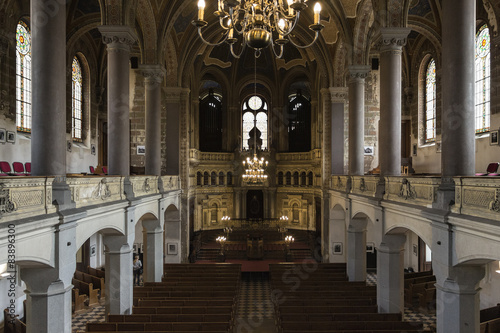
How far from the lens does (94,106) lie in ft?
77.9

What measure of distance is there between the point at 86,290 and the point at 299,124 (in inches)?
806

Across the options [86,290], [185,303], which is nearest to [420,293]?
[185,303]

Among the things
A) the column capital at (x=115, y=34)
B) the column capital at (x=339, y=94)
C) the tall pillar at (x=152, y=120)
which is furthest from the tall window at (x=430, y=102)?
the column capital at (x=115, y=34)

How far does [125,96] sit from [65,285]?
7.15m

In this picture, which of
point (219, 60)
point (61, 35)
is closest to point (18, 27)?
point (61, 35)

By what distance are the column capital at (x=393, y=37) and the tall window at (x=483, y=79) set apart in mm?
5984

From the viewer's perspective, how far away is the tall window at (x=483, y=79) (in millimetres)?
16359

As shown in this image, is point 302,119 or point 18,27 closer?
point 18,27

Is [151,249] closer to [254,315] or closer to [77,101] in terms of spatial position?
[254,315]

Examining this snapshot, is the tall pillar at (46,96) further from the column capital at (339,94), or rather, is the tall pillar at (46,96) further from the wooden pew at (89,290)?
the column capital at (339,94)

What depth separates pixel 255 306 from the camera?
1798 cm

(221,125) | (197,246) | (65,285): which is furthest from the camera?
(221,125)

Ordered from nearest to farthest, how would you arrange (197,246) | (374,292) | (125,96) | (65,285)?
(65,285), (125,96), (374,292), (197,246)

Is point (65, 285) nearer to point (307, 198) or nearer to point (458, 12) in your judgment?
point (458, 12)
